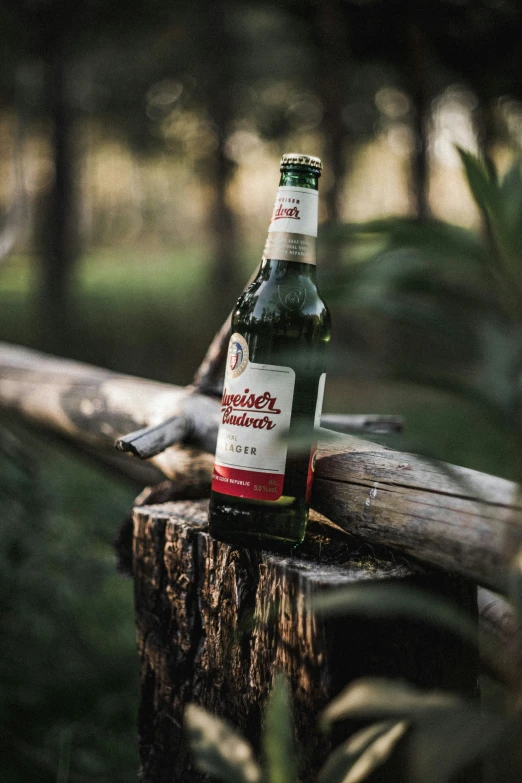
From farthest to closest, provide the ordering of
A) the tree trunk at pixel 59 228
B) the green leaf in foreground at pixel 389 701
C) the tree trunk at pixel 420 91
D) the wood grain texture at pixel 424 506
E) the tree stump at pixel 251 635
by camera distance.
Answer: the tree trunk at pixel 59 228 → the tree trunk at pixel 420 91 → the tree stump at pixel 251 635 → the wood grain texture at pixel 424 506 → the green leaf in foreground at pixel 389 701

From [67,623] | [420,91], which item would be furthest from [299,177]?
[420,91]

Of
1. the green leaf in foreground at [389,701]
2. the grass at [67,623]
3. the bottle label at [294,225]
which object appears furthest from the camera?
the grass at [67,623]

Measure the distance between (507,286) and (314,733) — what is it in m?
0.68

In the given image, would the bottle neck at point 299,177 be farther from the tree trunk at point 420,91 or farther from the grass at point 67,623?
the tree trunk at point 420,91

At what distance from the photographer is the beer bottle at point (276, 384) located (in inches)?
43.1

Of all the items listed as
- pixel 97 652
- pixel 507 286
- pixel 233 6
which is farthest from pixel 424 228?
pixel 233 6

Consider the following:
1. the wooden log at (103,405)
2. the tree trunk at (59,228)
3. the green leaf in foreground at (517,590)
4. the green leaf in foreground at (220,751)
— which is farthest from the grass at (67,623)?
the tree trunk at (59,228)

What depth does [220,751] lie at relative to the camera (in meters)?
0.78

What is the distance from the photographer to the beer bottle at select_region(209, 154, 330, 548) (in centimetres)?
110

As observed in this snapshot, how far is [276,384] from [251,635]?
0.41 m

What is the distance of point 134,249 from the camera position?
17.8 m

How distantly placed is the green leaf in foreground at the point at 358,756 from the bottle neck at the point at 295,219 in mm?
707

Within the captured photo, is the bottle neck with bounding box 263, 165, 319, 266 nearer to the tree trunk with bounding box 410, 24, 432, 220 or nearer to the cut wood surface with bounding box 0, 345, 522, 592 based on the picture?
the cut wood surface with bounding box 0, 345, 522, 592

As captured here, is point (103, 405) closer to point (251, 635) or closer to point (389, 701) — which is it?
point (251, 635)
